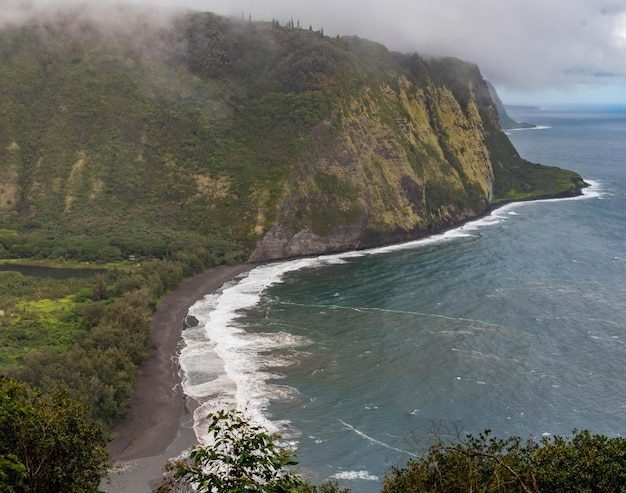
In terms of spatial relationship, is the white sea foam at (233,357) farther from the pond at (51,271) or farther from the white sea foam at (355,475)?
the pond at (51,271)

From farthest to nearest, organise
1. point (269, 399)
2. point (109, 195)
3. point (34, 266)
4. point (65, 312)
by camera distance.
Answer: point (109, 195), point (34, 266), point (65, 312), point (269, 399)

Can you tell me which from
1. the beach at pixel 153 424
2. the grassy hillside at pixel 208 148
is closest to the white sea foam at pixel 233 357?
the beach at pixel 153 424

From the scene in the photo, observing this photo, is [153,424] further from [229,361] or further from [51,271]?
[51,271]

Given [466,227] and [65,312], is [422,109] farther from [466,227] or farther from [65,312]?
[65,312]

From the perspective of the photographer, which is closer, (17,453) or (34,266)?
(17,453)

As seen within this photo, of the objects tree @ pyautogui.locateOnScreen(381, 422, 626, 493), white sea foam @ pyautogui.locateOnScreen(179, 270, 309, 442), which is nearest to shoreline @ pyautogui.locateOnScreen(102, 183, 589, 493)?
white sea foam @ pyautogui.locateOnScreen(179, 270, 309, 442)

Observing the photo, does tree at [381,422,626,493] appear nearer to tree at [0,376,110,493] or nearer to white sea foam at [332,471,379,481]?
tree at [0,376,110,493]

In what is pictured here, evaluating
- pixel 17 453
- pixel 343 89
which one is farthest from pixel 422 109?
pixel 17 453
